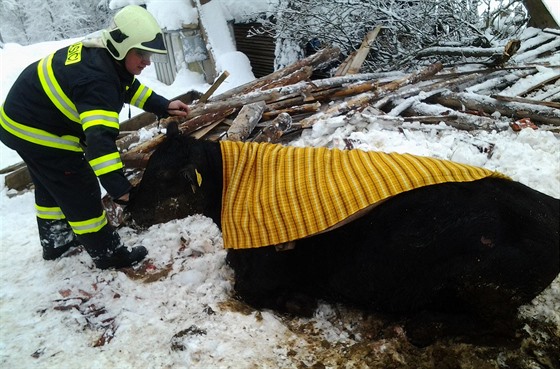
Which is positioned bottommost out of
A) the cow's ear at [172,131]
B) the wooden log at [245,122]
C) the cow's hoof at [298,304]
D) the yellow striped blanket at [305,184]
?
the cow's hoof at [298,304]

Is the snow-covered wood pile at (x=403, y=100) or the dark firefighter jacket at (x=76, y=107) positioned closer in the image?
the dark firefighter jacket at (x=76, y=107)

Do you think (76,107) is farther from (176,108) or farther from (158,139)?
(158,139)

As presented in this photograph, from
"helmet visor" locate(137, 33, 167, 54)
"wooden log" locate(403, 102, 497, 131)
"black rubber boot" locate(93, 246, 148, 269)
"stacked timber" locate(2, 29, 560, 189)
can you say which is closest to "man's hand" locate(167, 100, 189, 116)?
"stacked timber" locate(2, 29, 560, 189)

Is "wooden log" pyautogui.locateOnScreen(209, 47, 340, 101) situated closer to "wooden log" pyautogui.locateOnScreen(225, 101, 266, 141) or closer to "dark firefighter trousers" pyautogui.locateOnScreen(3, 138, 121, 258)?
"wooden log" pyautogui.locateOnScreen(225, 101, 266, 141)

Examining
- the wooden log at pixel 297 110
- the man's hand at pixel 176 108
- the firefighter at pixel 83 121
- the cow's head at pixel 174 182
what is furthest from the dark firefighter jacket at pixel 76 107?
the wooden log at pixel 297 110

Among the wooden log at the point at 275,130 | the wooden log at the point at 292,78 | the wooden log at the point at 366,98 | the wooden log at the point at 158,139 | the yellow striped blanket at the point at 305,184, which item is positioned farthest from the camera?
the wooden log at the point at 292,78

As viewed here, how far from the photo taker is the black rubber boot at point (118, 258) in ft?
12.6

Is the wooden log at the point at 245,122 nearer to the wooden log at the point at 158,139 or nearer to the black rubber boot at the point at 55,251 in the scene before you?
the wooden log at the point at 158,139

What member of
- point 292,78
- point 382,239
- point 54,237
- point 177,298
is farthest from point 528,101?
point 54,237

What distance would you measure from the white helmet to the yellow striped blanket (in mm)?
1117

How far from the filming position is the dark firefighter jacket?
119 inches

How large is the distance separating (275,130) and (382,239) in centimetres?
282

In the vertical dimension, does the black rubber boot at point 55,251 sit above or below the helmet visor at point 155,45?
below

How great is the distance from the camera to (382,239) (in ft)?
9.40
